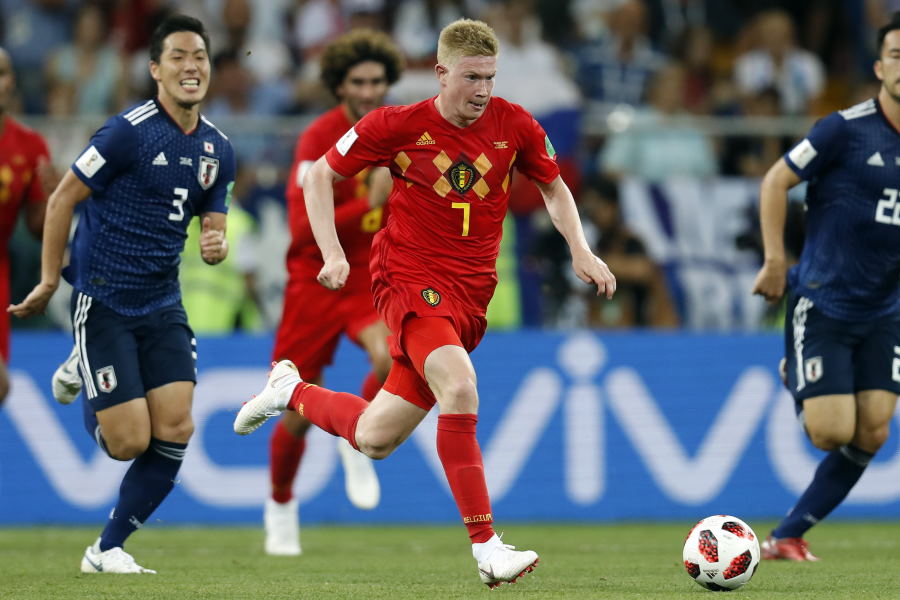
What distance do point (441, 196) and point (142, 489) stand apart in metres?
2.22

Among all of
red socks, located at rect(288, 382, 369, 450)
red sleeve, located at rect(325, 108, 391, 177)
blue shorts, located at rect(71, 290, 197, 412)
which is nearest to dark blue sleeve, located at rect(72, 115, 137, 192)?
blue shorts, located at rect(71, 290, 197, 412)

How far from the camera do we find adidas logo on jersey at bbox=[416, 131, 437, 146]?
6.72m

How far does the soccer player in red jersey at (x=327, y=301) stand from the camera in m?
→ 9.08

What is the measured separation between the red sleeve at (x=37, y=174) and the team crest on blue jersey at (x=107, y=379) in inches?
77.3

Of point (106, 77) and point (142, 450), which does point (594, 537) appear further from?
point (106, 77)

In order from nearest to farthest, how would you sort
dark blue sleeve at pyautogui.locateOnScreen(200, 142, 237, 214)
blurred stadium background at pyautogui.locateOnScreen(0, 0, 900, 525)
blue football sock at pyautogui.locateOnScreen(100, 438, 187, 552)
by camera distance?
blue football sock at pyautogui.locateOnScreen(100, 438, 187, 552), dark blue sleeve at pyautogui.locateOnScreen(200, 142, 237, 214), blurred stadium background at pyautogui.locateOnScreen(0, 0, 900, 525)

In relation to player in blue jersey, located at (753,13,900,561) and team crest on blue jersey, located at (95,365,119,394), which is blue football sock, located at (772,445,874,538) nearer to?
player in blue jersey, located at (753,13,900,561)

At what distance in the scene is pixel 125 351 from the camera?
290 inches

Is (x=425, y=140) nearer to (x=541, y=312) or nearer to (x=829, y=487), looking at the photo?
(x=829, y=487)

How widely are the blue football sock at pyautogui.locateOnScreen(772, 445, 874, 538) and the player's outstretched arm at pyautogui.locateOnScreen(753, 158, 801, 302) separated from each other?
3.28 feet

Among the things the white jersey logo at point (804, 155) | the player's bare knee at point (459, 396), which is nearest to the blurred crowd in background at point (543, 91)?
the white jersey logo at point (804, 155)

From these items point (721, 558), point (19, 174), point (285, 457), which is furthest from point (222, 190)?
point (721, 558)

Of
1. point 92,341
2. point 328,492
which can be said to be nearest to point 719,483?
point 328,492

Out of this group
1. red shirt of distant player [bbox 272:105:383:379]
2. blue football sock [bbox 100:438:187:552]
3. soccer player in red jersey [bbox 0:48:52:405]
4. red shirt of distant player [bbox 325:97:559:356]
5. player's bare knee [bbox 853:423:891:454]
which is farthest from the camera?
red shirt of distant player [bbox 272:105:383:379]
